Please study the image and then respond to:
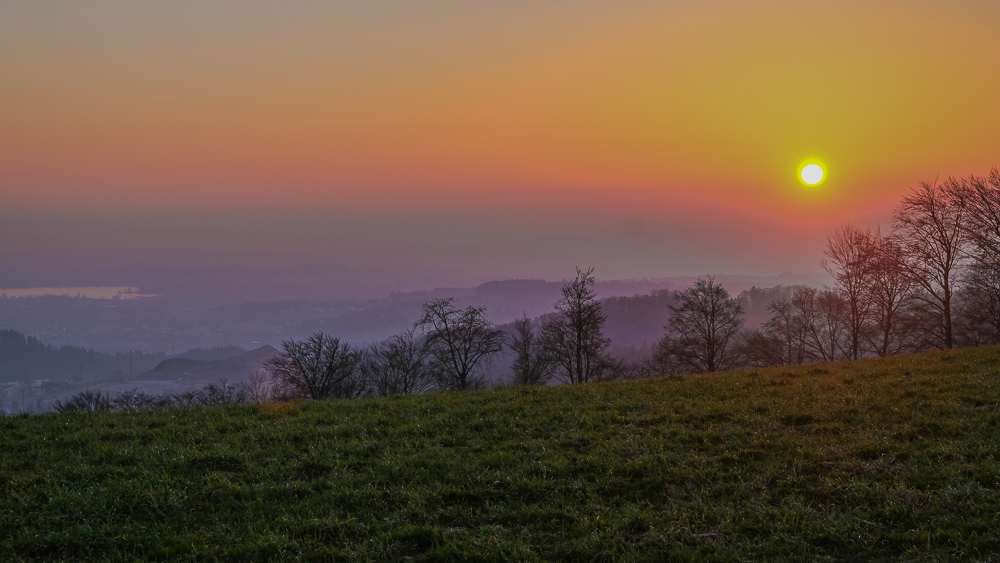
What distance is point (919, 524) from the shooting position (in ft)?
24.0

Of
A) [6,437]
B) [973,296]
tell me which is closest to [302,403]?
[6,437]

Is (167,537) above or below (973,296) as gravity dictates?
below

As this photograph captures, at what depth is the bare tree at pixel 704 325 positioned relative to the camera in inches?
2281

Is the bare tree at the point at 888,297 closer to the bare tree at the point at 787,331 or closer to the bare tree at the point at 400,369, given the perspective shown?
the bare tree at the point at 787,331

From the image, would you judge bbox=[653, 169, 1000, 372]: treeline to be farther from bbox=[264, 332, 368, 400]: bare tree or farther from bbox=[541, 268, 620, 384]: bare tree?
bbox=[264, 332, 368, 400]: bare tree

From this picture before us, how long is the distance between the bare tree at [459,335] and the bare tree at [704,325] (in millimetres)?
19691

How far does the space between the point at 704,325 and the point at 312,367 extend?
4272cm

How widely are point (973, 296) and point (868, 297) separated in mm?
8042

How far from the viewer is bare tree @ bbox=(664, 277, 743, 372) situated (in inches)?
2281

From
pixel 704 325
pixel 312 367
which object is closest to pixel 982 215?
pixel 704 325

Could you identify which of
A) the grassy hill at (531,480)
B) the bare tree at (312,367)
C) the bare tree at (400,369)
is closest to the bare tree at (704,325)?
the bare tree at (400,369)

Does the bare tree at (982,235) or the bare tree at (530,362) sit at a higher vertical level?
the bare tree at (982,235)

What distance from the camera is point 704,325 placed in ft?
191

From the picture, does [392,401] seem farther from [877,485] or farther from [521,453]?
[877,485]
